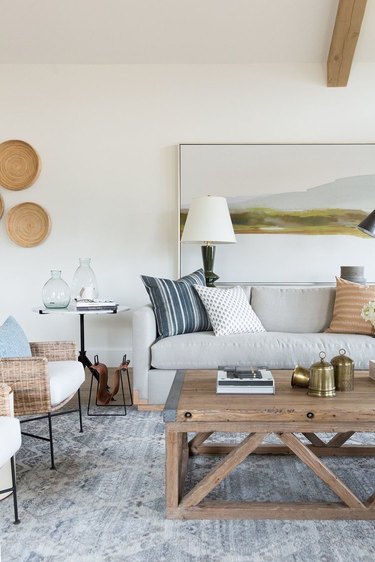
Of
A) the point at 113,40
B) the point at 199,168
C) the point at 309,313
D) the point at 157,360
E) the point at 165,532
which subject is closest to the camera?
the point at 165,532

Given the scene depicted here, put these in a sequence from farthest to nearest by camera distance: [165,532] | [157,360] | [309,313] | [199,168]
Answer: [199,168] → [309,313] → [157,360] → [165,532]

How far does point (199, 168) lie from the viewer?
470 centimetres

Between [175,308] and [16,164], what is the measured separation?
2.04 metres

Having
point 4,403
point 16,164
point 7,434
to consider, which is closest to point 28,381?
point 4,403

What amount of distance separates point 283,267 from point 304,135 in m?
1.13

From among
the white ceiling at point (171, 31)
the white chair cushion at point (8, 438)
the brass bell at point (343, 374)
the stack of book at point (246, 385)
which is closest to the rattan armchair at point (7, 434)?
the white chair cushion at point (8, 438)

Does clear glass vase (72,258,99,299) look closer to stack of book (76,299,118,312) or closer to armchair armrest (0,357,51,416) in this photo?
stack of book (76,299,118,312)

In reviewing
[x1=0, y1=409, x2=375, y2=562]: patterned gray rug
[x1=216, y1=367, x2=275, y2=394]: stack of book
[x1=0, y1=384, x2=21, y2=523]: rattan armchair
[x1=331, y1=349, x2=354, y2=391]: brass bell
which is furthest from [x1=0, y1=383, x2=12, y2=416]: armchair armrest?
[x1=331, y1=349, x2=354, y2=391]: brass bell

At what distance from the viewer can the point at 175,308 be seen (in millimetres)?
3766

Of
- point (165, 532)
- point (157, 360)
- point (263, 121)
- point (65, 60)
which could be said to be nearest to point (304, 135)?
point (263, 121)

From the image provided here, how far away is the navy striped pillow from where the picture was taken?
147 inches

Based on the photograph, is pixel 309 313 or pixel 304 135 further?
pixel 304 135

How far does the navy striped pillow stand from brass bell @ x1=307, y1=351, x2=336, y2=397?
63.5 inches

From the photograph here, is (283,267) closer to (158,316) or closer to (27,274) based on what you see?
(158,316)
